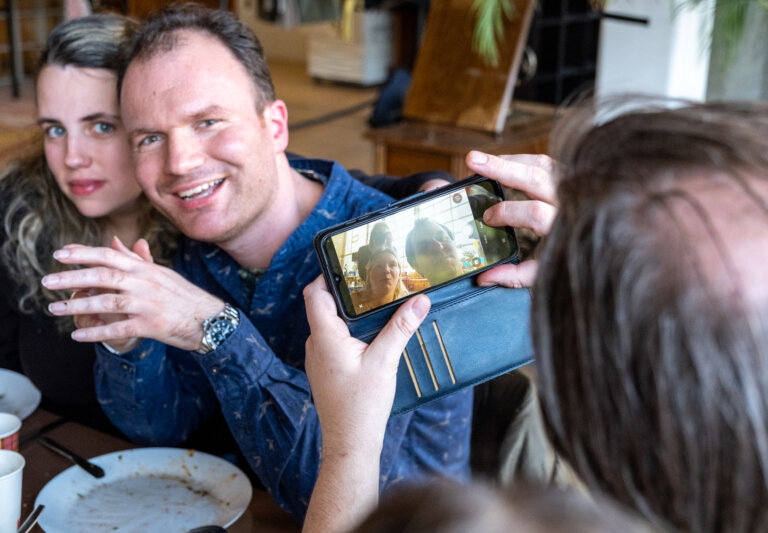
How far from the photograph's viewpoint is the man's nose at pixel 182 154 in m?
1.33

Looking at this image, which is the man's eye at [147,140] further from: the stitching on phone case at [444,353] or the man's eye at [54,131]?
the stitching on phone case at [444,353]

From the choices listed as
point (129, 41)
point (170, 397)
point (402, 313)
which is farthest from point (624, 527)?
point (129, 41)

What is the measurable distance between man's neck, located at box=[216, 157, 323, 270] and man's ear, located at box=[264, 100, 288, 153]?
3cm

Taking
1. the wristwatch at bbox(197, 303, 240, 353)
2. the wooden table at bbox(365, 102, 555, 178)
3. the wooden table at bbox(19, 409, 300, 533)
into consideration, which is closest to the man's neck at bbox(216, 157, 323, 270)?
the wristwatch at bbox(197, 303, 240, 353)

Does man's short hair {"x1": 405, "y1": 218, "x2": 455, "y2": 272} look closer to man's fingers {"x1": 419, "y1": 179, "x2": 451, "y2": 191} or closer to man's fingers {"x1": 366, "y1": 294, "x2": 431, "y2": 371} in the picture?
man's fingers {"x1": 366, "y1": 294, "x2": 431, "y2": 371}

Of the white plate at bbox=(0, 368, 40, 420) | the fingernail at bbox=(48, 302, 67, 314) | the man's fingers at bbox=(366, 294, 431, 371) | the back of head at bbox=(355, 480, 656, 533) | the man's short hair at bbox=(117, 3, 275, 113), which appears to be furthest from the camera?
the white plate at bbox=(0, 368, 40, 420)

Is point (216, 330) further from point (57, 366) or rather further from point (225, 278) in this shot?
point (57, 366)

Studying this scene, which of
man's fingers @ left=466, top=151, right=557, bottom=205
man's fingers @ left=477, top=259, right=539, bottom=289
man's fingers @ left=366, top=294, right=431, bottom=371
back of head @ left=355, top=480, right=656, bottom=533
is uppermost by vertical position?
man's fingers @ left=466, top=151, right=557, bottom=205

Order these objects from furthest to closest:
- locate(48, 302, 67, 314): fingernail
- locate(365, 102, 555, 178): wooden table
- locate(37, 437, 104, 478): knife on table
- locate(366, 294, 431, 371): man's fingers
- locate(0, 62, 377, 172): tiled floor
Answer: locate(0, 62, 377, 172): tiled floor < locate(365, 102, 555, 178): wooden table < locate(37, 437, 104, 478): knife on table < locate(48, 302, 67, 314): fingernail < locate(366, 294, 431, 371): man's fingers

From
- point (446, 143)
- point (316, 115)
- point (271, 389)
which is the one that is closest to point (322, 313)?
point (271, 389)

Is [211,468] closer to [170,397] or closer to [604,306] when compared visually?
[170,397]

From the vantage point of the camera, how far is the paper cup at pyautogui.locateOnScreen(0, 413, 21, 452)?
1210mm

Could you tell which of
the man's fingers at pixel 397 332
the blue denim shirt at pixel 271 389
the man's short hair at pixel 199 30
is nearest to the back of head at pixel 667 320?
the man's fingers at pixel 397 332

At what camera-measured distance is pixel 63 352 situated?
1.59m
